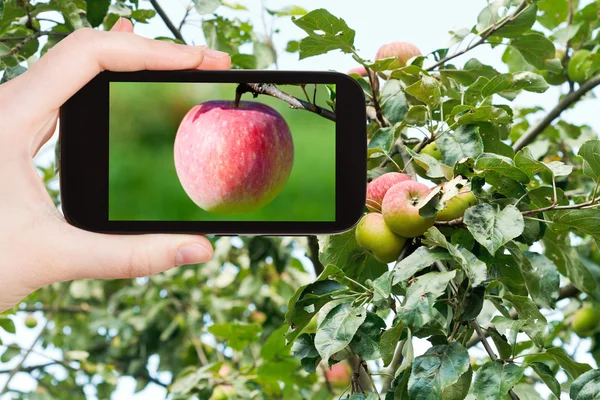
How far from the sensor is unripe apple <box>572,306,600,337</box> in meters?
1.82

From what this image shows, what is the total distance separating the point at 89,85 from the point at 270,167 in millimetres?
289

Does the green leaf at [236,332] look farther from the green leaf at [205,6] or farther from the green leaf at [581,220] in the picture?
the green leaf at [581,220]

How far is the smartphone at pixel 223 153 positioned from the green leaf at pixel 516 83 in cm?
21

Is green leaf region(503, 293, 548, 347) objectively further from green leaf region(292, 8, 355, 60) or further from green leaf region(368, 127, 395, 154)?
green leaf region(292, 8, 355, 60)

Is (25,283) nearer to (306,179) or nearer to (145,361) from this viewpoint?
(306,179)

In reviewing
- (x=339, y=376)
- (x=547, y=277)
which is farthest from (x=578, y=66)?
(x=339, y=376)

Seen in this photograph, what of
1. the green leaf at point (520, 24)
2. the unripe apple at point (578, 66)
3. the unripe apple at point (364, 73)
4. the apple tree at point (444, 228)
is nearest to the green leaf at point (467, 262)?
the apple tree at point (444, 228)

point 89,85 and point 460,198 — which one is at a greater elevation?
point 89,85

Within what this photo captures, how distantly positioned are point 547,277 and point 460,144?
0.96ft

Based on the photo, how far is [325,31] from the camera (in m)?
1.16

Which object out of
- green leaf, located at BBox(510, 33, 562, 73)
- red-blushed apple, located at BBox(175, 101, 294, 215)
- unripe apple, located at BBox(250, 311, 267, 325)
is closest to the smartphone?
red-blushed apple, located at BBox(175, 101, 294, 215)

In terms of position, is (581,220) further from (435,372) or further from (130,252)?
(130,252)

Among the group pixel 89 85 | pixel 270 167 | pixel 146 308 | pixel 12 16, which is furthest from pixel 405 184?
pixel 146 308

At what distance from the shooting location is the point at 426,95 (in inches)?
42.4
